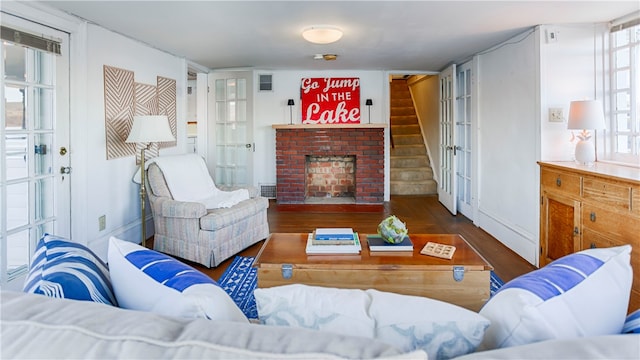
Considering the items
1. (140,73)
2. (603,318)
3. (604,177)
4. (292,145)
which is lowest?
(603,318)

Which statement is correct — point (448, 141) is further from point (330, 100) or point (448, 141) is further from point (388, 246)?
point (388, 246)

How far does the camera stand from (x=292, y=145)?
6.35m

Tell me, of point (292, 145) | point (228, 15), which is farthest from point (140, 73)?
point (292, 145)

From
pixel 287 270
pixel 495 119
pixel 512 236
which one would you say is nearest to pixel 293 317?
pixel 287 270

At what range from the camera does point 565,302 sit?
819 millimetres

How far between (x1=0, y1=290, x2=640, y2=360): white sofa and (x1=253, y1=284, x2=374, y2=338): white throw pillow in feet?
0.61

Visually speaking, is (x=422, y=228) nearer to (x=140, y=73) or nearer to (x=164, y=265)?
(x=140, y=73)

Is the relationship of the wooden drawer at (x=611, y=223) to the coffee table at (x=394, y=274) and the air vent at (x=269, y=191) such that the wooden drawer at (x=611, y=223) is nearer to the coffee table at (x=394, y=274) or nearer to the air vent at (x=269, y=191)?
the coffee table at (x=394, y=274)

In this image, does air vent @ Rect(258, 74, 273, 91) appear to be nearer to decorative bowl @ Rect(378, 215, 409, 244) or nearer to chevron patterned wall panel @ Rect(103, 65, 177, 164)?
chevron patterned wall panel @ Rect(103, 65, 177, 164)

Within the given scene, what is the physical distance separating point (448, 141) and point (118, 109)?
4.23 meters

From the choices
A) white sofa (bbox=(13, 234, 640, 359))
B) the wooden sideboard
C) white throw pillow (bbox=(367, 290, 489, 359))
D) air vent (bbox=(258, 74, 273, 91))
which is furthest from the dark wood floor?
white throw pillow (bbox=(367, 290, 489, 359))

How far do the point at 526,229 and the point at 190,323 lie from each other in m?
3.66

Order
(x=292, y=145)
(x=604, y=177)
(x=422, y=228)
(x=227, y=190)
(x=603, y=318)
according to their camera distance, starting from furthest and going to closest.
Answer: (x=292, y=145) → (x=422, y=228) → (x=227, y=190) → (x=604, y=177) → (x=603, y=318)

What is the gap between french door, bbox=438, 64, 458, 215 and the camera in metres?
5.49
